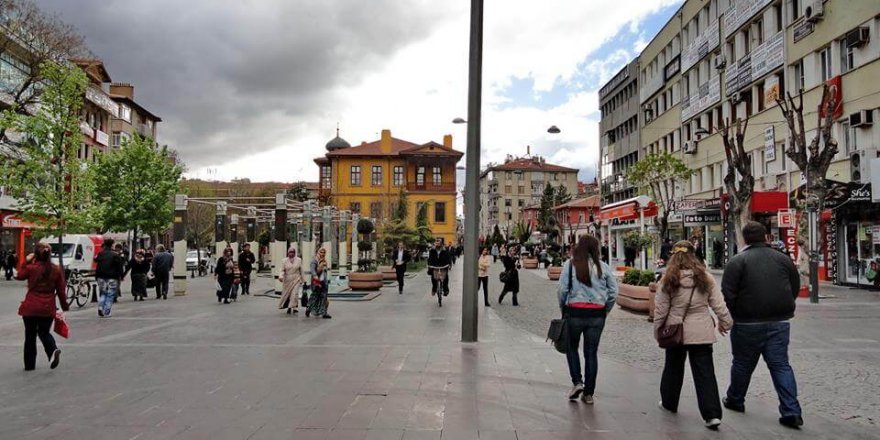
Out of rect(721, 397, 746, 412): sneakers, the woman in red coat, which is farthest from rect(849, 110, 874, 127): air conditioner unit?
the woman in red coat

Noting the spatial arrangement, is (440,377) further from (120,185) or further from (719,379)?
(120,185)

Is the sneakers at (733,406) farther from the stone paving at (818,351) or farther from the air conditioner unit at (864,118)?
the air conditioner unit at (864,118)

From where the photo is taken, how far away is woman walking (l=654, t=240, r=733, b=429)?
5773 mm

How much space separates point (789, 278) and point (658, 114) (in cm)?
4671

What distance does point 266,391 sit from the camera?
23.2ft

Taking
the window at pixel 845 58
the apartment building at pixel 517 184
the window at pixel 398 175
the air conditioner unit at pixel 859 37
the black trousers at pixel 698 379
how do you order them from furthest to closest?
the apartment building at pixel 517 184 < the window at pixel 398 175 < the window at pixel 845 58 < the air conditioner unit at pixel 859 37 < the black trousers at pixel 698 379

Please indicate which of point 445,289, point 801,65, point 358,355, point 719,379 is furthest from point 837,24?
point 358,355

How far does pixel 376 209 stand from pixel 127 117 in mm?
26057

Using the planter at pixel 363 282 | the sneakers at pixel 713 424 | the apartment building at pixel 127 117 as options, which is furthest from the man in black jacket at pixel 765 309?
the apartment building at pixel 127 117

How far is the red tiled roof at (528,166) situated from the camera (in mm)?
132250

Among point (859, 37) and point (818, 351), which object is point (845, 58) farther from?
point (818, 351)

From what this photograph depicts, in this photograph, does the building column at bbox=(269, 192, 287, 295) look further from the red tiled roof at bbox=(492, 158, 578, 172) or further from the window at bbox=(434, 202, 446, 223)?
the red tiled roof at bbox=(492, 158, 578, 172)

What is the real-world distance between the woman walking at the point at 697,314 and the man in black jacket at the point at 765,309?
265 millimetres

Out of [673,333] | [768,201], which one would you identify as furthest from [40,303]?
[768,201]
